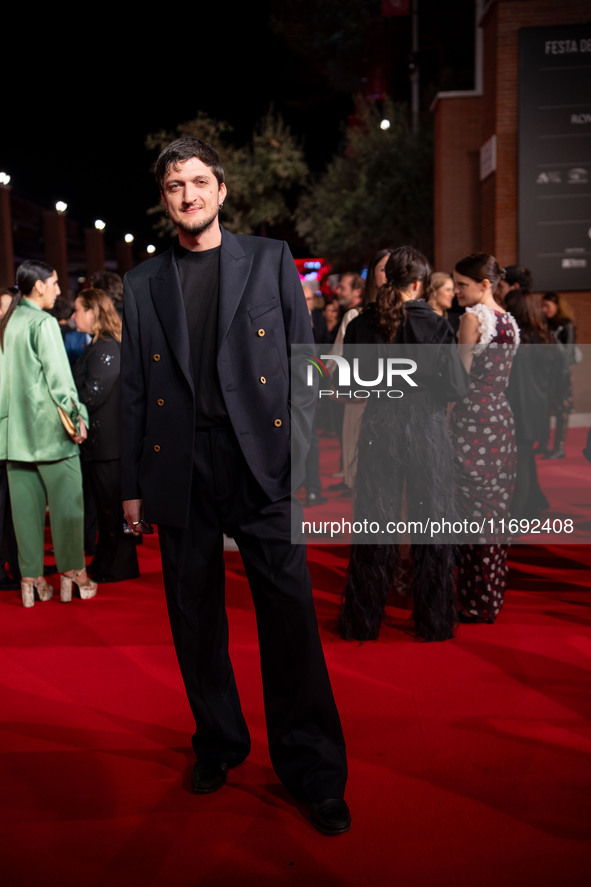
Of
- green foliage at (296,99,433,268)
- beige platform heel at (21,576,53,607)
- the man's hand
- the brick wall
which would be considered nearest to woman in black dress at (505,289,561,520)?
beige platform heel at (21,576,53,607)

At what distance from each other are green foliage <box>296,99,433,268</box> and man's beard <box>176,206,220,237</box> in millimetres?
18089

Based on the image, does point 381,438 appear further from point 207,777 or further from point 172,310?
point 207,777

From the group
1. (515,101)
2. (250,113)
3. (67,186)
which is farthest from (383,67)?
(515,101)

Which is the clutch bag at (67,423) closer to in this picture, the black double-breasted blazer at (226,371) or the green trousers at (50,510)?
the green trousers at (50,510)

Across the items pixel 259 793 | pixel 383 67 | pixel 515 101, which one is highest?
pixel 383 67

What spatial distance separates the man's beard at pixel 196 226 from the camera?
245cm

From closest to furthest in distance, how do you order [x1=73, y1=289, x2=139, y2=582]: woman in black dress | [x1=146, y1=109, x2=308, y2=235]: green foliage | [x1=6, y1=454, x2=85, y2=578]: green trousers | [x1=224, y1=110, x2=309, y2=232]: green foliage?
[x1=6, y1=454, x2=85, y2=578]: green trousers → [x1=73, y1=289, x2=139, y2=582]: woman in black dress → [x1=146, y1=109, x2=308, y2=235]: green foliage → [x1=224, y1=110, x2=309, y2=232]: green foliage

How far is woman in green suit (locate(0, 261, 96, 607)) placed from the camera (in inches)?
180

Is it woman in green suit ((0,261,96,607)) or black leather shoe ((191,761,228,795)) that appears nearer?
black leather shoe ((191,761,228,795))

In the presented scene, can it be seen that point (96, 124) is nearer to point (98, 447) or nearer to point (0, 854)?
point (98, 447)

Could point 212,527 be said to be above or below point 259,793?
above

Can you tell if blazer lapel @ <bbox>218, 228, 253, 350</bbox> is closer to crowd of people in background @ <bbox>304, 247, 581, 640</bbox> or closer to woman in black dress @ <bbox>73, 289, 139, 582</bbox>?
crowd of people in background @ <bbox>304, 247, 581, 640</bbox>

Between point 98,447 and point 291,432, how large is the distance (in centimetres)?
280

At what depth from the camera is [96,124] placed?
26234 mm
